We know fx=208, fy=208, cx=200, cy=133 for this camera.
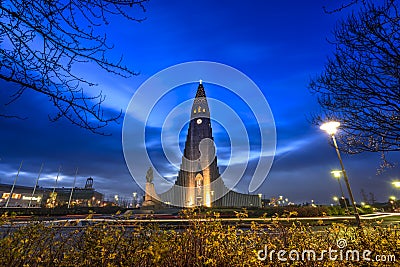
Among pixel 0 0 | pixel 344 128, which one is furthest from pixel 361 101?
pixel 0 0

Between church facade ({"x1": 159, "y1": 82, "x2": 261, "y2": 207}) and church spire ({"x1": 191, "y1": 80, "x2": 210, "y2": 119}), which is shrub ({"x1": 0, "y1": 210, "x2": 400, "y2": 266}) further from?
church spire ({"x1": 191, "y1": 80, "x2": 210, "y2": 119})

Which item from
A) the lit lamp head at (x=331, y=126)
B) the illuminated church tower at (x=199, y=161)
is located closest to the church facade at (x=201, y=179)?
the illuminated church tower at (x=199, y=161)

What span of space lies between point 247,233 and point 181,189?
52.6m

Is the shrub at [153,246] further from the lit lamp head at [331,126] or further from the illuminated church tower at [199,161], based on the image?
the illuminated church tower at [199,161]

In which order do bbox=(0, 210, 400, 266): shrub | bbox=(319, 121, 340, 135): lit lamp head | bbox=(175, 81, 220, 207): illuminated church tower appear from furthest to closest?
bbox=(175, 81, 220, 207): illuminated church tower
bbox=(319, 121, 340, 135): lit lamp head
bbox=(0, 210, 400, 266): shrub

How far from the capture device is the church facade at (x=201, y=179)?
50.9 meters

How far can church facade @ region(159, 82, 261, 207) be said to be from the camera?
167 feet

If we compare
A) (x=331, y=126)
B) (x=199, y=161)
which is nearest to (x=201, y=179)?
(x=199, y=161)

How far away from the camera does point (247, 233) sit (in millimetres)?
A: 5004

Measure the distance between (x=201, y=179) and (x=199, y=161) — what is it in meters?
5.30

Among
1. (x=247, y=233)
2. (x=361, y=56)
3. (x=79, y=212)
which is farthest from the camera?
(x=79, y=212)

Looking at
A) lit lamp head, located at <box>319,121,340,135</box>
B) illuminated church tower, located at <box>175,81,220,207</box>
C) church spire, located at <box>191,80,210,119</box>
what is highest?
church spire, located at <box>191,80,210,119</box>

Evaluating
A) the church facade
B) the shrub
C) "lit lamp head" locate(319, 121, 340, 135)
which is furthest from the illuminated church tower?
the shrub

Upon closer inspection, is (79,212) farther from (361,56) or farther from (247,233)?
(361,56)
